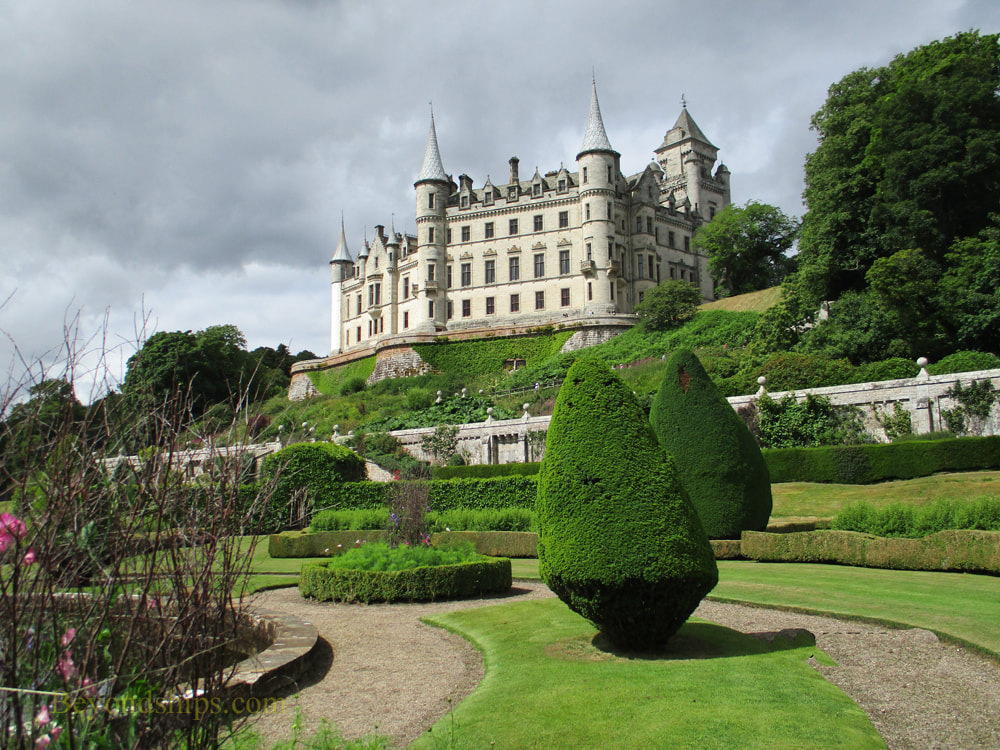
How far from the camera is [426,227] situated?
65438 millimetres

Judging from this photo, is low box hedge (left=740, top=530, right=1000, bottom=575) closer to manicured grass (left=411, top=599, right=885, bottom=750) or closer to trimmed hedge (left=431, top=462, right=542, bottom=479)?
manicured grass (left=411, top=599, right=885, bottom=750)

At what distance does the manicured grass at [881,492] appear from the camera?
18.2 meters

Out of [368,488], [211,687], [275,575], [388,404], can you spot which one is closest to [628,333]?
[388,404]

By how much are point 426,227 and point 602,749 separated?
62.6 m

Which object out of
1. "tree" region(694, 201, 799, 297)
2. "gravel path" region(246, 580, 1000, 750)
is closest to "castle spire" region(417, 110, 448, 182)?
"tree" region(694, 201, 799, 297)

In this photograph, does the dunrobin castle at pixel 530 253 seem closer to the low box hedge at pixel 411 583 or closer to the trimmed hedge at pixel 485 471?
the trimmed hedge at pixel 485 471

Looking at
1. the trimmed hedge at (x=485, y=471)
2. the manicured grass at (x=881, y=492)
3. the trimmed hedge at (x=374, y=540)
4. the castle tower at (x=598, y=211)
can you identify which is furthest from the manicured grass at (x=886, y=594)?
the castle tower at (x=598, y=211)

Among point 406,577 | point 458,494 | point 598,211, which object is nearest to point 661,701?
point 406,577

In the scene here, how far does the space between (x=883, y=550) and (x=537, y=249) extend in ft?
171

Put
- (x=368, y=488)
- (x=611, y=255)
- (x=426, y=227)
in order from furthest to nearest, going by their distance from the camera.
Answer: (x=426, y=227), (x=611, y=255), (x=368, y=488)

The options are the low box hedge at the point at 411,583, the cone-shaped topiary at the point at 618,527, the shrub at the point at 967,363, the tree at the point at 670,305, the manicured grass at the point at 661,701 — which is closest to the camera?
the manicured grass at the point at 661,701

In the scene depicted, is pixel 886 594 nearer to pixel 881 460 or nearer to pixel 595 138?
pixel 881 460

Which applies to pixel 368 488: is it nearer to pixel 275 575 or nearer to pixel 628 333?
pixel 275 575

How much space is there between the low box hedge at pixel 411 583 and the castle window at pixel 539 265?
2033 inches
